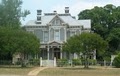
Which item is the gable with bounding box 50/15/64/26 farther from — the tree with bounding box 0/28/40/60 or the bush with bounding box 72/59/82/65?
the tree with bounding box 0/28/40/60

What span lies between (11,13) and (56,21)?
8694mm

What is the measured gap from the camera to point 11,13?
2827 inches

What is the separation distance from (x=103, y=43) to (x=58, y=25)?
1764 cm

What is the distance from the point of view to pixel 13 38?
54.3m

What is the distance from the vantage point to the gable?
69.5 metres

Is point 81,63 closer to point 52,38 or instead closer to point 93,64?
point 93,64

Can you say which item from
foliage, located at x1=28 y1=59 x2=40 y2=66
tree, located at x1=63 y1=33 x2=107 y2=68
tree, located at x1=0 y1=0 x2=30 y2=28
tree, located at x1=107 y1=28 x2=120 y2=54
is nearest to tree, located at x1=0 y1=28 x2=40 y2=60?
tree, located at x1=63 y1=33 x2=107 y2=68

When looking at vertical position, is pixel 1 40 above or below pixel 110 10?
below

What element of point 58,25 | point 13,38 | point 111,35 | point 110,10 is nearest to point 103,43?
point 13,38

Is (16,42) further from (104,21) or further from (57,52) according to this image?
(104,21)

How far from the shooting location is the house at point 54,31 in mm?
69688

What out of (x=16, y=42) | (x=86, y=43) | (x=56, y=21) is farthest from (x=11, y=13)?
(x=86, y=43)

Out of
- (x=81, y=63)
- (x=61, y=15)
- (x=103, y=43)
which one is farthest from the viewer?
(x=61, y=15)

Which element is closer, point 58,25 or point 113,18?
point 58,25
